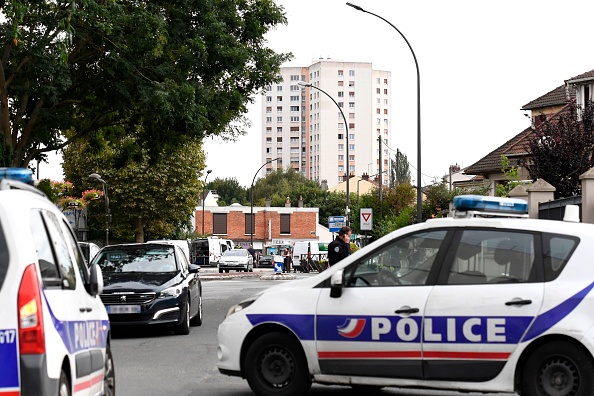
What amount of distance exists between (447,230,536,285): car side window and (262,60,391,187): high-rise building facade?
162 meters

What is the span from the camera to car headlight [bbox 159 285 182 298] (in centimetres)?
1673

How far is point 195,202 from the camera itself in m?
74.2

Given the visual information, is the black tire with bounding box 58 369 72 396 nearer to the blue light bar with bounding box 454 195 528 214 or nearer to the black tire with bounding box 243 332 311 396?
the black tire with bounding box 243 332 311 396

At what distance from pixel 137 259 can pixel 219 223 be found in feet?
296

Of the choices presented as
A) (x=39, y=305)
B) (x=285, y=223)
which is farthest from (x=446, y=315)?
(x=285, y=223)

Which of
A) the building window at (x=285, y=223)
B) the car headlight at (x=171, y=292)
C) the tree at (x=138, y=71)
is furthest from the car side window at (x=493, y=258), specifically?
the building window at (x=285, y=223)

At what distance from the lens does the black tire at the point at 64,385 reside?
6293 millimetres

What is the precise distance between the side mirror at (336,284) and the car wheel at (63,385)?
3447mm

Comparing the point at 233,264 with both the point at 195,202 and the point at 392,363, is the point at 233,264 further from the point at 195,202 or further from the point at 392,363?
the point at 392,363

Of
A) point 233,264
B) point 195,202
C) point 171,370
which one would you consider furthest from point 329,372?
point 195,202

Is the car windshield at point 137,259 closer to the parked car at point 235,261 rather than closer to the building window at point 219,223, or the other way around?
the parked car at point 235,261

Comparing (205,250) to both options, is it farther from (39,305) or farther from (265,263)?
(39,305)

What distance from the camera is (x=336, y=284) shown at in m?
9.54

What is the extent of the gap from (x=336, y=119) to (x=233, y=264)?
373 ft
